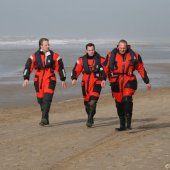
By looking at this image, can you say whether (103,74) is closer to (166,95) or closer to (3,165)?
(3,165)

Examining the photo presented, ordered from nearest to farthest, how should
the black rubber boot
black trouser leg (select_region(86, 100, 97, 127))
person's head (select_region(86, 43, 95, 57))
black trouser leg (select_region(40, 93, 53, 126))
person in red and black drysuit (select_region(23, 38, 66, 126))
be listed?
the black rubber boot → person's head (select_region(86, 43, 95, 57)) → black trouser leg (select_region(86, 100, 97, 127)) → person in red and black drysuit (select_region(23, 38, 66, 126)) → black trouser leg (select_region(40, 93, 53, 126))

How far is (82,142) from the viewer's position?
7.86 metres

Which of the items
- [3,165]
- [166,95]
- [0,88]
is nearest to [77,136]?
[3,165]

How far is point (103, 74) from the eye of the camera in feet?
29.6

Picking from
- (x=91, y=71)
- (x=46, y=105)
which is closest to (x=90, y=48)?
(x=91, y=71)

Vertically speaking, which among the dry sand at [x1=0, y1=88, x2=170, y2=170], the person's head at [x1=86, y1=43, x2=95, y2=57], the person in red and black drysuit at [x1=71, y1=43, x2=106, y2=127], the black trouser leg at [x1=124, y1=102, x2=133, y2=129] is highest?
the person's head at [x1=86, y1=43, x2=95, y2=57]

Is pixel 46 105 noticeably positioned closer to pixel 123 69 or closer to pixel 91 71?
pixel 91 71

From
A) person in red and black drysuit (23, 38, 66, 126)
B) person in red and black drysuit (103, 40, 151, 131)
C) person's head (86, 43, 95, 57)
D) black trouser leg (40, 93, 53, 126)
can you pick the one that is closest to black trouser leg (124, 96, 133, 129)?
person in red and black drysuit (103, 40, 151, 131)

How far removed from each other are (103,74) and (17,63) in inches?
794

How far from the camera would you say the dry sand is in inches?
254

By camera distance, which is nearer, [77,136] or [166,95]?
[77,136]

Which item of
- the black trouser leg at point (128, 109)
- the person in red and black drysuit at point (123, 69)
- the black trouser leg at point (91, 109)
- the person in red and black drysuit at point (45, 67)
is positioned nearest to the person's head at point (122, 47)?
the person in red and black drysuit at point (123, 69)

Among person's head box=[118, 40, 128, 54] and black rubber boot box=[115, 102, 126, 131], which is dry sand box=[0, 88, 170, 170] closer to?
black rubber boot box=[115, 102, 126, 131]

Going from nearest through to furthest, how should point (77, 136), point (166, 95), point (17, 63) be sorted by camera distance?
point (77, 136), point (166, 95), point (17, 63)
